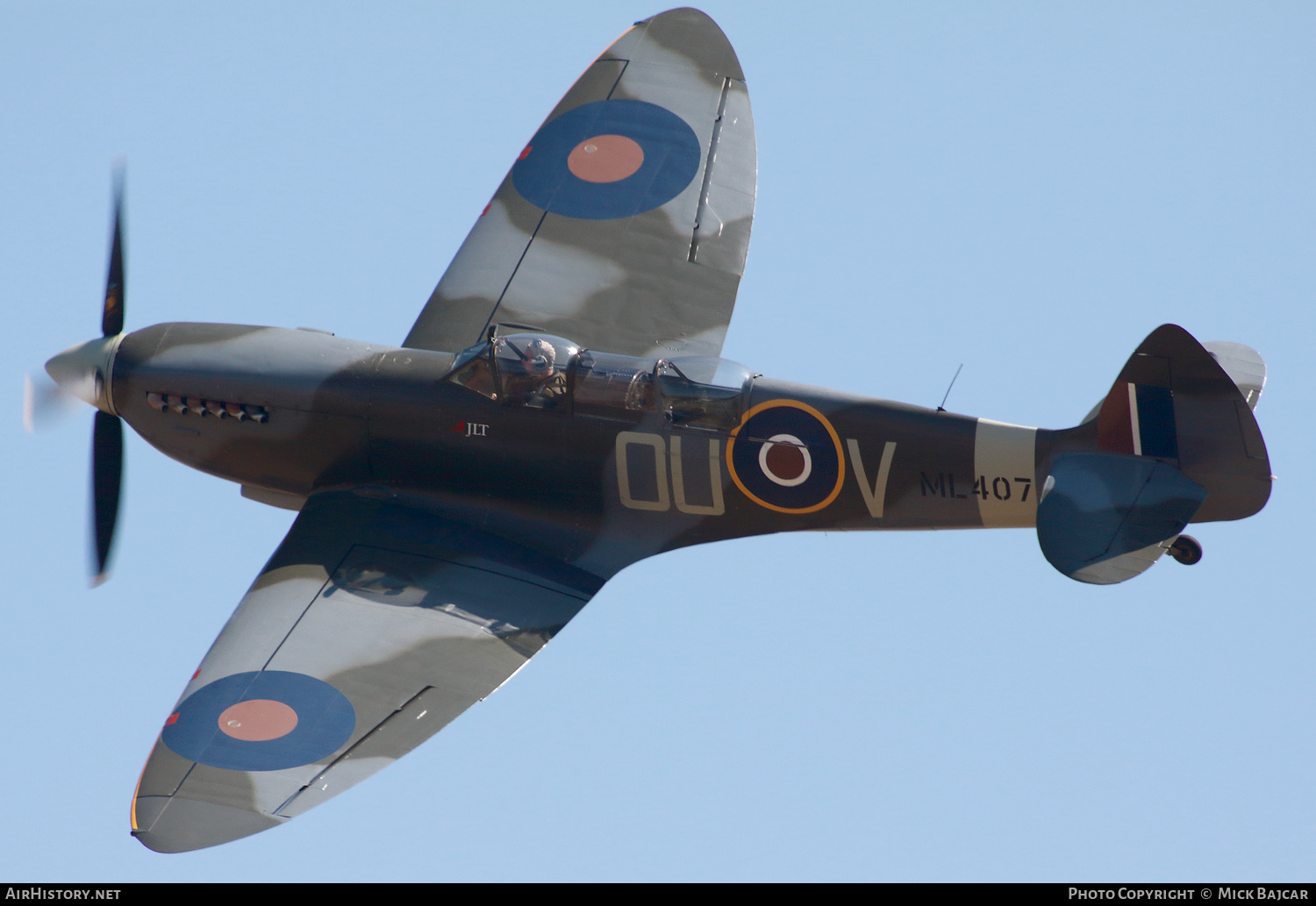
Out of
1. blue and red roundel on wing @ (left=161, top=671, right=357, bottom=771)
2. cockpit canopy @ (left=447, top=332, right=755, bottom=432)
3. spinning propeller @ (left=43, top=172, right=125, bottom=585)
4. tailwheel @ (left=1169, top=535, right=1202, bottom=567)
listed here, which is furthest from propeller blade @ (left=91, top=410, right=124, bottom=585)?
tailwheel @ (left=1169, top=535, right=1202, bottom=567)

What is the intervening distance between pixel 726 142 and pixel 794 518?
4497 mm

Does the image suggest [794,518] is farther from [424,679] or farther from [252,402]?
[252,402]

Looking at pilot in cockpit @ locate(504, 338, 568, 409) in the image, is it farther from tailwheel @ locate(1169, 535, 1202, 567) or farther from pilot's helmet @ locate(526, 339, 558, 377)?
tailwheel @ locate(1169, 535, 1202, 567)

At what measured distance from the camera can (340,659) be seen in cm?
1295

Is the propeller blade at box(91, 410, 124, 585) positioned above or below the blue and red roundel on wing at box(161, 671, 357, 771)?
above

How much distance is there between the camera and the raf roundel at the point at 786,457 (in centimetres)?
1354

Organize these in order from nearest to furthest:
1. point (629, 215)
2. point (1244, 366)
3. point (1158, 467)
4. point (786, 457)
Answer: point (1158, 467) → point (1244, 366) → point (786, 457) → point (629, 215)

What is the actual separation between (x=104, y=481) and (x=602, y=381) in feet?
14.8

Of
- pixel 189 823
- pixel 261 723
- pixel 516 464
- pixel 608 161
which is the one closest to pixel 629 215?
pixel 608 161

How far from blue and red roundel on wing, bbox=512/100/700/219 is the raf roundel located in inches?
133

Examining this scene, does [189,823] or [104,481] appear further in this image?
[104,481]

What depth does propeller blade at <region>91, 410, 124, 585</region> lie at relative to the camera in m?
14.7

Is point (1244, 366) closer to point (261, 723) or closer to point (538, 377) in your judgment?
point (538, 377)

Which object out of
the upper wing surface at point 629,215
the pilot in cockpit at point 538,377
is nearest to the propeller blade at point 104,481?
the upper wing surface at point 629,215
